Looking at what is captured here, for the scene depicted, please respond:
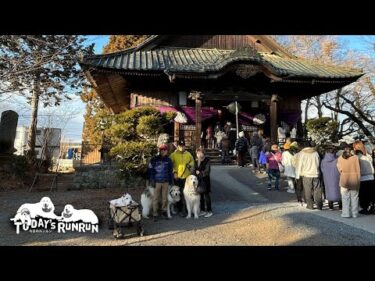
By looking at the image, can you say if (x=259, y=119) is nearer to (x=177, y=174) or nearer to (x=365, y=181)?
(x=365, y=181)

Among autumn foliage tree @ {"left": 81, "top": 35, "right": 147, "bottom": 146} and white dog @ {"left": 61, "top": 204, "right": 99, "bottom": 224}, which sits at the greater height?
autumn foliage tree @ {"left": 81, "top": 35, "right": 147, "bottom": 146}

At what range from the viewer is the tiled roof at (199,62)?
15.8 meters

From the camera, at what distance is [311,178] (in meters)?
9.38

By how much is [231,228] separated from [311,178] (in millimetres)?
3323

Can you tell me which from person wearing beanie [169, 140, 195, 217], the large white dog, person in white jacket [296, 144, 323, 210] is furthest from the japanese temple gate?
the large white dog

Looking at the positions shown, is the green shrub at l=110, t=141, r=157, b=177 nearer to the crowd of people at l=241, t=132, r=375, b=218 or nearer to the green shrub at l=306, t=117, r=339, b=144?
the crowd of people at l=241, t=132, r=375, b=218

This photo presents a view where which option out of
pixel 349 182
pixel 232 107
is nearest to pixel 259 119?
pixel 232 107

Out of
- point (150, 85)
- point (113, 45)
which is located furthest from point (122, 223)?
point (113, 45)

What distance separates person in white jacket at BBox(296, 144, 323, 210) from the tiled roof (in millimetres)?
7400

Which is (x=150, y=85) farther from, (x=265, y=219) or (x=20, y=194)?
(x=265, y=219)

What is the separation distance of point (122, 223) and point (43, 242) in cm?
140

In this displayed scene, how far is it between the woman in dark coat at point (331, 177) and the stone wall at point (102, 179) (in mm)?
5441

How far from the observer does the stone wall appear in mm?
11383

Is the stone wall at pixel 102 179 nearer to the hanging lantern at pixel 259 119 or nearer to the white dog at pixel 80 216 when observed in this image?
the white dog at pixel 80 216
